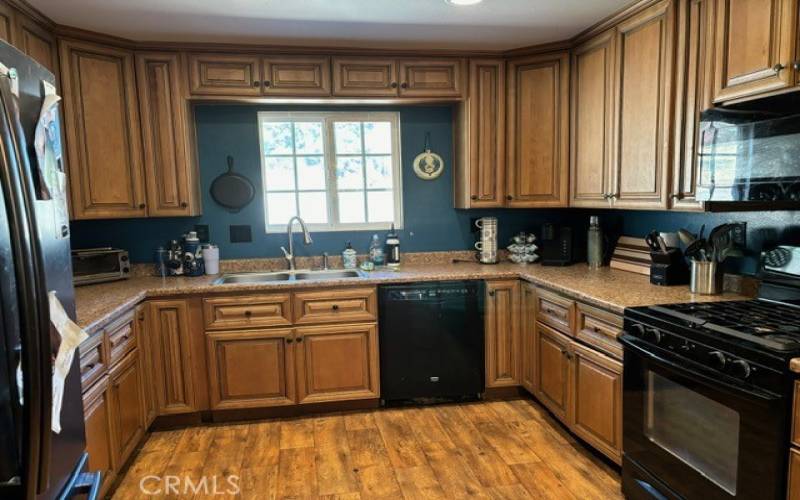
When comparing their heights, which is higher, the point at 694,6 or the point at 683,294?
the point at 694,6

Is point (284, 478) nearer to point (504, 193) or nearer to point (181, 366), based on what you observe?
point (181, 366)

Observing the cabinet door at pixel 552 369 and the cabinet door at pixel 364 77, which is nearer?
the cabinet door at pixel 552 369

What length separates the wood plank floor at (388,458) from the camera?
223 cm

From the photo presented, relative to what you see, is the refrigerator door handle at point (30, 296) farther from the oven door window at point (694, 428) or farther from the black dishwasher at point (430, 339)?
the black dishwasher at point (430, 339)

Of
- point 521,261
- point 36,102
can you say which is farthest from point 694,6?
point 36,102

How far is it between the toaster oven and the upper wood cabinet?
5.47 feet

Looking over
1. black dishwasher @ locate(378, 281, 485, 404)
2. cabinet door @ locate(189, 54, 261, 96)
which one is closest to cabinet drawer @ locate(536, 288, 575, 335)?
black dishwasher @ locate(378, 281, 485, 404)

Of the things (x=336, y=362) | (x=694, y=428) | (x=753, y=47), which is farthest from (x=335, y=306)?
(x=753, y=47)

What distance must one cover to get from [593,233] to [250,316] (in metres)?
2.17

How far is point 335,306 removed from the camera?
9.59 feet

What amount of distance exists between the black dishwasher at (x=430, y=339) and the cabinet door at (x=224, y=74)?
4.86 feet

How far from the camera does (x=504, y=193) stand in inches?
130

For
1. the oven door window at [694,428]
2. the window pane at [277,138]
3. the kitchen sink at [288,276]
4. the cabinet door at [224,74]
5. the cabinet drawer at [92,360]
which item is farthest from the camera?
the window pane at [277,138]

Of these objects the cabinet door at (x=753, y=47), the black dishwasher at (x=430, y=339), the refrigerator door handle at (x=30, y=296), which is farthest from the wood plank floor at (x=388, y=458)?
the cabinet door at (x=753, y=47)
